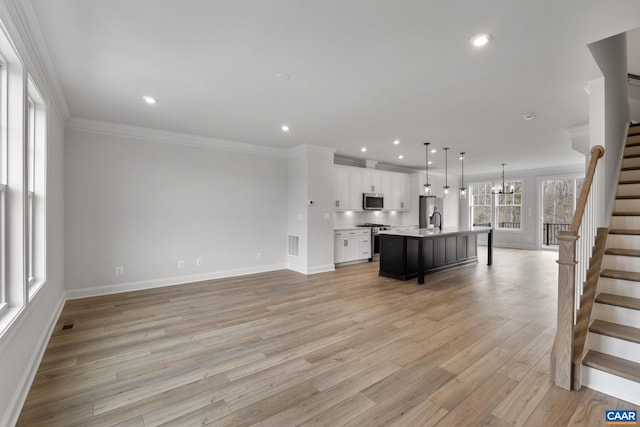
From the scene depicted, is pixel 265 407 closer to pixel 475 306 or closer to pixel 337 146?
pixel 475 306

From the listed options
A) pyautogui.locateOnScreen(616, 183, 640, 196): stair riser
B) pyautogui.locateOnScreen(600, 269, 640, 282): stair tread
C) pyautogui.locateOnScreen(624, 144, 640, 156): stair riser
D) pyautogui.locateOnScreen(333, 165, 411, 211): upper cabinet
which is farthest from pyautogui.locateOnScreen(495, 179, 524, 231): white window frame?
pyautogui.locateOnScreen(600, 269, 640, 282): stair tread

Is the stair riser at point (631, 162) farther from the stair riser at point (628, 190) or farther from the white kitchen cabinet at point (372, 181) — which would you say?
the white kitchen cabinet at point (372, 181)

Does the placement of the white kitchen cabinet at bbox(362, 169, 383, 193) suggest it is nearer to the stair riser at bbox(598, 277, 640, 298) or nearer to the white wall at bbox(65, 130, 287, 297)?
the white wall at bbox(65, 130, 287, 297)

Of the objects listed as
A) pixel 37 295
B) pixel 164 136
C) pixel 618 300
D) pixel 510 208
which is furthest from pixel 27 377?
pixel 510 208

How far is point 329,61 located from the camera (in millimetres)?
2689

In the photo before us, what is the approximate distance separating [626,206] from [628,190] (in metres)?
0.27

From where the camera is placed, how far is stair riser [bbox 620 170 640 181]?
3.45 meters

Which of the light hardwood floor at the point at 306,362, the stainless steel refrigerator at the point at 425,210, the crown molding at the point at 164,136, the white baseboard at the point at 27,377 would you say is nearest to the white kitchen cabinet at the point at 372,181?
the stainless steel refrigerator at the point at 425,210

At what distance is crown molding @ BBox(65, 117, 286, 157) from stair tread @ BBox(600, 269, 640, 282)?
17.8ft

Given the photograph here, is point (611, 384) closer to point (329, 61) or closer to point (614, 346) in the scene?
point (614, 346)

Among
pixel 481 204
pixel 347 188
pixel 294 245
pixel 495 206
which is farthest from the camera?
pixel 481 204

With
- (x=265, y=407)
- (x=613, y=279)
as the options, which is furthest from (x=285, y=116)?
(x=613, y=279)

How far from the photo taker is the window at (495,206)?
10.0 meters

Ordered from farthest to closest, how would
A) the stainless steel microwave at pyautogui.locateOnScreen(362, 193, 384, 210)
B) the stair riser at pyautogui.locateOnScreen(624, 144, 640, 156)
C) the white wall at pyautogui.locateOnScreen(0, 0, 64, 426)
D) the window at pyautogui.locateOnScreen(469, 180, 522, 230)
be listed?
1. the window at pyautogui.locateOnScreen(469, 180, 522, 230)
2. the stainless steel microwave at pyautogui.locateOnScreen(362, 193, 384, 210)
3. the stair riser at pyautogui.locateOnScreen(624, 144, 640, 156)
4. the white wall at pyautogui.locateOnScreen(0, 0, 64, 426)
